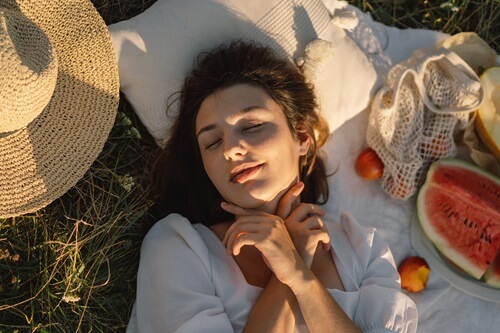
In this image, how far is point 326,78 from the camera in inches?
134

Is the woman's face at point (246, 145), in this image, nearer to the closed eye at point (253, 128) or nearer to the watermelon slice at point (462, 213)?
the closed eye at point (253, 128)

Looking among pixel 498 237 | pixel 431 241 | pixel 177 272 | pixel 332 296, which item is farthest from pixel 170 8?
pixel 498 237

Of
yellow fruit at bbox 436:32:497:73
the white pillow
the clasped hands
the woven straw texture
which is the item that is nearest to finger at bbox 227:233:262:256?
the clasped hands

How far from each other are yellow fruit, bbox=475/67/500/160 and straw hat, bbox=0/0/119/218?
211 centimetres

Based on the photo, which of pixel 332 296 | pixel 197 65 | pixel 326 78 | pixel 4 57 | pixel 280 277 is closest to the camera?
pixel 4 57

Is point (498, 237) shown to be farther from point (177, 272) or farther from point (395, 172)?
point (177, 272)

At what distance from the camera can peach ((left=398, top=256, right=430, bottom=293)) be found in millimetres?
3510

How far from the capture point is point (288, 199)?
2.92 meters

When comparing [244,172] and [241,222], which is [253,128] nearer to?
[244,172]

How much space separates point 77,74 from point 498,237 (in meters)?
2.49

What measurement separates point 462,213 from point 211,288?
1.61 m

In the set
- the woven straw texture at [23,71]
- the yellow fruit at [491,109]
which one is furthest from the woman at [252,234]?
the yellow fruit at [491,109]

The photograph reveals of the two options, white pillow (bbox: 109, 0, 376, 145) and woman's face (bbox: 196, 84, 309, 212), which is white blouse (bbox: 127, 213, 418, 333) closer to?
woman's face (bbox: 196, 84, 309, 212)

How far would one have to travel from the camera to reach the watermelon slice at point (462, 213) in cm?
346
